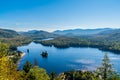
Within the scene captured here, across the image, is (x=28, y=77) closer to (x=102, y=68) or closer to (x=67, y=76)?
(x=102, y=68)

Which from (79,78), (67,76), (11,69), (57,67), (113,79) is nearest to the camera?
(113,79)

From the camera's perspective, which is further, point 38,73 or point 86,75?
point 86,75

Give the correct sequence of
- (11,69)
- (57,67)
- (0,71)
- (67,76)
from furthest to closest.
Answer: (57,67) < (67,76) < (11,69) < (0,71)

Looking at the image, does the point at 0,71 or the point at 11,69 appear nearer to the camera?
the point at 0,71

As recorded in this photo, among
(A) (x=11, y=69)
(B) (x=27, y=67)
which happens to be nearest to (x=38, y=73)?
(A) (x=11, y=69)

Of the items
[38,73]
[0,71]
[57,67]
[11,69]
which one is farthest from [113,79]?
[57,67]

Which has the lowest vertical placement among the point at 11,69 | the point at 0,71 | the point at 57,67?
the point at 57,67

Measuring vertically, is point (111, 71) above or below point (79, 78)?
above

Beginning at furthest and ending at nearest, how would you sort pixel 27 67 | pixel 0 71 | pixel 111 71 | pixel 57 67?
pixel 57 67 → pixel 27 67 → pixel 111 71 → pixel 0 71

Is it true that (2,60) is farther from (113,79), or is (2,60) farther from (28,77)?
(28,77)
